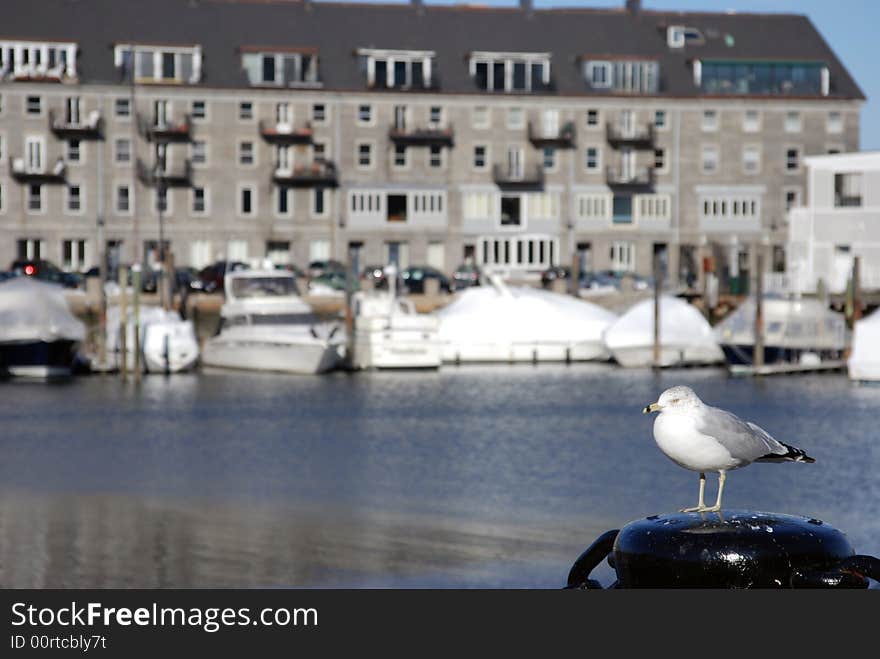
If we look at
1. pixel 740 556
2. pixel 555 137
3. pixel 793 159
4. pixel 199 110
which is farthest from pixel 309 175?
pixel 740 556

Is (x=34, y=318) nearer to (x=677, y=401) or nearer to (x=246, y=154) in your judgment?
(x=246, y=154)

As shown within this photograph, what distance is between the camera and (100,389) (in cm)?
5516

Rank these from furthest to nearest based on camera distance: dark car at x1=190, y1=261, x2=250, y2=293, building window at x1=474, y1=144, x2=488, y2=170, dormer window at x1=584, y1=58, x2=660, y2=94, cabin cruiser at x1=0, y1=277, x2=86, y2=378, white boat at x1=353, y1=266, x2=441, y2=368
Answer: dormer window at x1=584, y1=58, x2=660, y2=94 < building window at x1=474, y1=144, x2=488, y2=170 < dark car at x1=190, y1=261, x2=250, y2=293 < white boat at x1=353, y1=266, x2=441, y2=368 < cabin cruiser at x1=0, y1=277, x2=86, y2=378

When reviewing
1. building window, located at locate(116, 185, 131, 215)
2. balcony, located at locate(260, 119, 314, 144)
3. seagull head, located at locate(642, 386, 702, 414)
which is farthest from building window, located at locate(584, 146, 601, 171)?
seagull head, located at locate(642, 386, 702, 414)

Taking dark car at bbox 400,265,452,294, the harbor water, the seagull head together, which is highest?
the seagull head

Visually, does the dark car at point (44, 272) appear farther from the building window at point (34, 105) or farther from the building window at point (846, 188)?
the building window at point (846, 188)

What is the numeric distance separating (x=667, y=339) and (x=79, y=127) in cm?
4090

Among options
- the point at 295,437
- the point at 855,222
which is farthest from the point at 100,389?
the point at 855,222

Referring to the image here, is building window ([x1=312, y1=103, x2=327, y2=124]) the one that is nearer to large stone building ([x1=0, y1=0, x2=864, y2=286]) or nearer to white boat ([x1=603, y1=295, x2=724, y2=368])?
large stone building ([x1=0, y1=0, x2=864, y2=286])

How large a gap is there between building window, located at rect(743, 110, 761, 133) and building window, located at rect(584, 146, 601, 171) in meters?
9.17

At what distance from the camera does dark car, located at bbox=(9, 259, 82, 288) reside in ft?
248

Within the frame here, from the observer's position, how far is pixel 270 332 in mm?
60188
